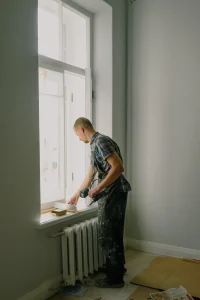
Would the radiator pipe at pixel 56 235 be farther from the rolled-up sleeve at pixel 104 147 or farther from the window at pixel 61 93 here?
the rolled-up sleeve at pixel 104 147

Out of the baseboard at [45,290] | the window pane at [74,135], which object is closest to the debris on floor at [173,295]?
the baseboard at [45,290]

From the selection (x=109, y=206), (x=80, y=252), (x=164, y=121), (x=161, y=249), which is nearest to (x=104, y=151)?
(x=109, y=206)

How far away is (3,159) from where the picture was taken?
204cm

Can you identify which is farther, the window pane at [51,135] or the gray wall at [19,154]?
the window pane at [51,135]

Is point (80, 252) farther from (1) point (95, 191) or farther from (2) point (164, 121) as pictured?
(2) point (164, 121)

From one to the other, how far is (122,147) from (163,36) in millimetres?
1273

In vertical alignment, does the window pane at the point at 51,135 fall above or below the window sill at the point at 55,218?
above

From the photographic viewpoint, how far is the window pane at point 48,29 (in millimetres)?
2725

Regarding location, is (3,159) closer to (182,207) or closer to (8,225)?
(8,225)

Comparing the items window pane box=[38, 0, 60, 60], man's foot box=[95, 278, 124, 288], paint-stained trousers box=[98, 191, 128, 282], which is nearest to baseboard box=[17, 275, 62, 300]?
man's foot box=[95, 278, 124, 288]

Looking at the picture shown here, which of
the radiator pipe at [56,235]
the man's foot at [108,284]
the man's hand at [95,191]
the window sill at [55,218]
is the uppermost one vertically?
the man's hand at [95,191]

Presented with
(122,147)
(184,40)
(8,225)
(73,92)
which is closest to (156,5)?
(184,40)

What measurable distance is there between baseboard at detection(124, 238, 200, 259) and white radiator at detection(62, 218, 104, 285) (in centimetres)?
72

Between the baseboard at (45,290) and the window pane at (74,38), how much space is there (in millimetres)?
2030
